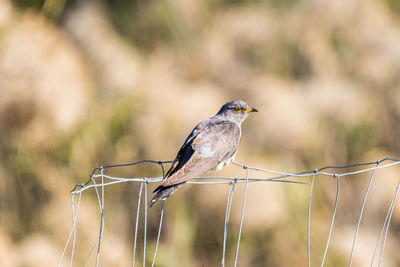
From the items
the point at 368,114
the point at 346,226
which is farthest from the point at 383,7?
the point at 346,226

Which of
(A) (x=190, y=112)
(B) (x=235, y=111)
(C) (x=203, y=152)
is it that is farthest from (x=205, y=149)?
(A) (x=190, y=112)

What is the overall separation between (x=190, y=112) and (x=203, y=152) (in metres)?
3.15

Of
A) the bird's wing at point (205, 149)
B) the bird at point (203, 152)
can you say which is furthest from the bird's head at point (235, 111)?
the bird's wing at point (205, 149)

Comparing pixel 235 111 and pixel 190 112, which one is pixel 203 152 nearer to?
pixel 235 111

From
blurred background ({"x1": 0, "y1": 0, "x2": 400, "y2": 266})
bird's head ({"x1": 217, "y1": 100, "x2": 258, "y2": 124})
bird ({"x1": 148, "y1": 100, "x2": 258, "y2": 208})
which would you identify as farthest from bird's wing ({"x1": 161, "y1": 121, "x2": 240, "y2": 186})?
blurred background ({"x1": 0, "y1": 0, "x2": 400, "y2": 266})

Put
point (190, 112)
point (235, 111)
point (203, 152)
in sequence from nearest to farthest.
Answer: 1. point (203, 152)
2. point (235, 111)
3. point (190, 112)

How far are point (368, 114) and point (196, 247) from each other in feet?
12.0

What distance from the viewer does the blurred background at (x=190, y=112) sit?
22.9 feet

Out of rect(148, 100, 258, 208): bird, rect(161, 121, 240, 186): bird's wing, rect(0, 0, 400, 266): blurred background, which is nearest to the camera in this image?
rect(148, 100, 258, 208): bird

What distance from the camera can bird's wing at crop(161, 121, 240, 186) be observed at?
383cm

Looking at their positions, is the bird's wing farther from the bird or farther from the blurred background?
the blurred background

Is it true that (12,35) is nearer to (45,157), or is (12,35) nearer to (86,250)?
(45,157)

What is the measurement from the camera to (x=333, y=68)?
28.6ft

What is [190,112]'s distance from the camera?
282 inches
